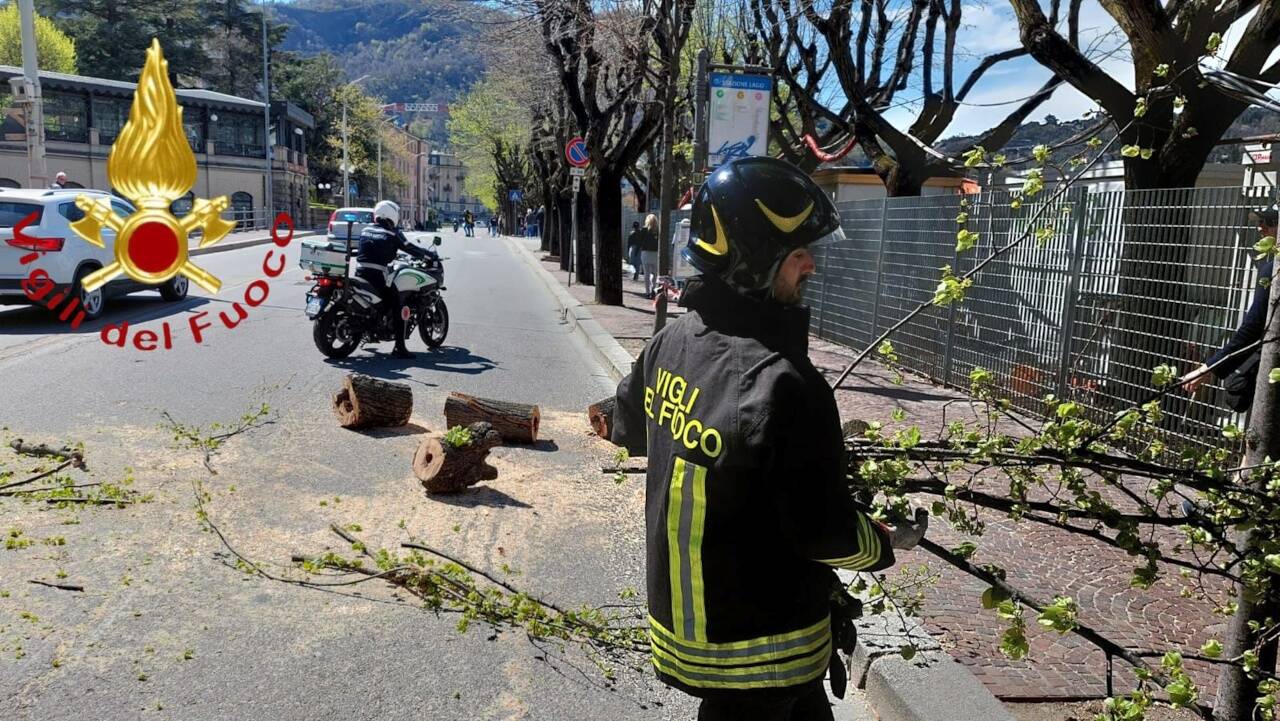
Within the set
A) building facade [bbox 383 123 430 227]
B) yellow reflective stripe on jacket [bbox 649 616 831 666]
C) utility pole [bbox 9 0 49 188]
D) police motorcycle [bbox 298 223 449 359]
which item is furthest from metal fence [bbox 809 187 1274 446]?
building facade [bbox 383 123 430 227]

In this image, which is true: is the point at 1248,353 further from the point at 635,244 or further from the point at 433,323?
the point at 635,244

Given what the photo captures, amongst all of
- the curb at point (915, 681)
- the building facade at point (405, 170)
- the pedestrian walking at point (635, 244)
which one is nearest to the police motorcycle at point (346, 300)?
the curb at point (915, 681)

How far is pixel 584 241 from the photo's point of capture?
22.5 meters

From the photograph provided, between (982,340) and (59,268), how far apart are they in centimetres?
1172

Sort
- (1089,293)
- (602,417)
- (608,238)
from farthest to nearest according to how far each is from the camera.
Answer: (608,238)
(1089,293)
(602,417)

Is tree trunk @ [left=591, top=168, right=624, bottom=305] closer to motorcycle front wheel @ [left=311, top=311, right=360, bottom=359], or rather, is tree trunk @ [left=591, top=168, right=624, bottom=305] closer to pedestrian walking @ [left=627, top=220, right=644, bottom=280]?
pedestrian walking @ [left=627, top=220, right=644, bottom=280]

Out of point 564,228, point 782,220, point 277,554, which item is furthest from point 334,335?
point 564,228

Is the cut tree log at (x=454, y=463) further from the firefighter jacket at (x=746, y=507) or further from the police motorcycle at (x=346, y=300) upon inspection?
the police motorcycle at (x=346, y=300)

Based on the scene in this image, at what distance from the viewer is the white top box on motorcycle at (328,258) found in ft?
33.5

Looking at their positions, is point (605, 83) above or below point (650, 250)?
above

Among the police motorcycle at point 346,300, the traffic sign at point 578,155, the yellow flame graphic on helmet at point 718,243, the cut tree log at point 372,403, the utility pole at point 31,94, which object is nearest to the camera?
the yellow flame graphic on helmet at point 718,243

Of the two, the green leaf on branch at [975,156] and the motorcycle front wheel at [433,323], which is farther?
the motorcycle front wheel at [433,323]

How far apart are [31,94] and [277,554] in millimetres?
16368

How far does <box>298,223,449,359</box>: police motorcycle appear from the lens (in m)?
10.3
